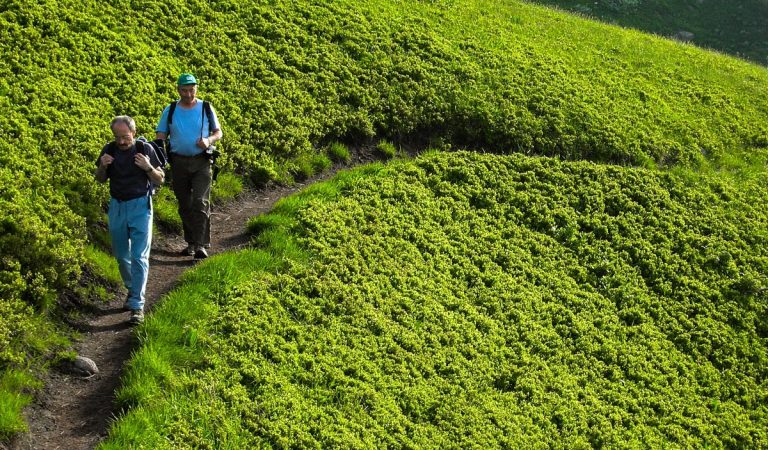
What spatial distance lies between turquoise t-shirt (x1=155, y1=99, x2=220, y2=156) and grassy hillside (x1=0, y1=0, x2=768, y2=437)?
1737mm

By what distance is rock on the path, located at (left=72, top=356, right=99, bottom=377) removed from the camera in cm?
1152

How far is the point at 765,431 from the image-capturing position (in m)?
16.8

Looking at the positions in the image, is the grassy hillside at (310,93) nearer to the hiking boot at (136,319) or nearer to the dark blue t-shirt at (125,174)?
the hiking boot at (136,319)

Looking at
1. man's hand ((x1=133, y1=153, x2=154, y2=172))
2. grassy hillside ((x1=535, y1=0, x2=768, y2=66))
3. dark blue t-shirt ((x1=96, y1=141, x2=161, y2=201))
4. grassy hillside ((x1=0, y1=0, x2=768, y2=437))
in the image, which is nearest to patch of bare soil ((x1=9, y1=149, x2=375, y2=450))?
grassy hillside ((x1=0, y1=0, x2=768, y2=437))

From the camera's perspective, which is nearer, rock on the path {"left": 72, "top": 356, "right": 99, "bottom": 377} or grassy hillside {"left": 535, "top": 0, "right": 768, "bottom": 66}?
rock on the path {"left": 72, "top": 356, "right": 99, "bottom": 377}

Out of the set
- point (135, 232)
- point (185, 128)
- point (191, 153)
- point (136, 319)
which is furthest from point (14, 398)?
point (185, 128)

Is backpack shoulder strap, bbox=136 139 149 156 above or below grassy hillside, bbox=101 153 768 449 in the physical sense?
above

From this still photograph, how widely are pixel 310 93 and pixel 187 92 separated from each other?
24.4 feet

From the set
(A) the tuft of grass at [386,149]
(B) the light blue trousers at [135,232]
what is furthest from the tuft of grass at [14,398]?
(A) the tuft of grass at [386,149]

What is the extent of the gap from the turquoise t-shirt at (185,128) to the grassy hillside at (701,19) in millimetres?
40149

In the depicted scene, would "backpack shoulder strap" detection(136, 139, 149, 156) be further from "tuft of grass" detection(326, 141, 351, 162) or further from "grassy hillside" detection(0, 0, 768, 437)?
"tuft of grass" detection(326, 141, 351, 162)

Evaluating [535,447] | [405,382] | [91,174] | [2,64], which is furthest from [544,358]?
[2,64]

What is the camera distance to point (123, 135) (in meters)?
12.4

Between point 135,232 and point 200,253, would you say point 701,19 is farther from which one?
point 135,232
